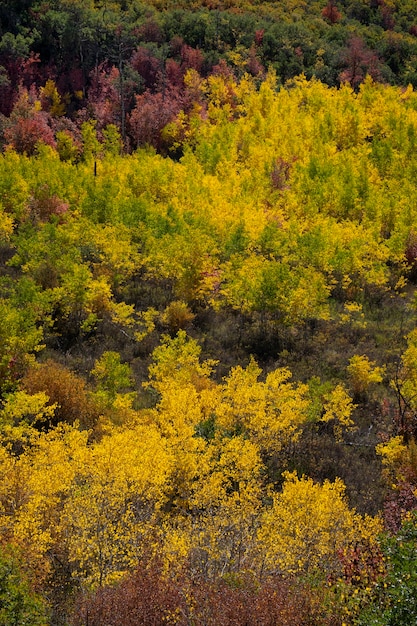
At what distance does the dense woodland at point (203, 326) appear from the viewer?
1970 cm

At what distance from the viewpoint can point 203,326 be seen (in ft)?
154

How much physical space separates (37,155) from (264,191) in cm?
3336

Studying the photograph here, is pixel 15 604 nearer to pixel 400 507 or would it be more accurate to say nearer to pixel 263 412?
pixel 400 507

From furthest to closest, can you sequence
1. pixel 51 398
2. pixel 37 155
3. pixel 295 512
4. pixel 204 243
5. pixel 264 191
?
pixel 37 155, pixel 264 191, pixel 204 243, pixel 51 398, pixel 295 512

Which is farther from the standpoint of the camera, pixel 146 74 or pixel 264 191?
pixel 146 74

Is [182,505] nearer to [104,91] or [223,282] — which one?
[223,282]

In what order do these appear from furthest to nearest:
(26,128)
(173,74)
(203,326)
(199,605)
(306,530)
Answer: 1. (173,74)
2. (26,128)
3. (203,326)
4. (306,530)
5. (199,605)

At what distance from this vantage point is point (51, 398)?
3259 centimetres

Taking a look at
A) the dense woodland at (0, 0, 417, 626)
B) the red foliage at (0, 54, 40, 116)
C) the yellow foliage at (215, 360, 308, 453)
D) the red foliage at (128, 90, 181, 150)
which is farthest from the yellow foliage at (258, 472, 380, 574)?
the red foliage at (0, 54, 40, 116)

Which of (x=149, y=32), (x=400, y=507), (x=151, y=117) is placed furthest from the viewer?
(x=149, y=32)

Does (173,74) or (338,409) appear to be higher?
(173,74)

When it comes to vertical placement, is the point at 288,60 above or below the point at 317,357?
above

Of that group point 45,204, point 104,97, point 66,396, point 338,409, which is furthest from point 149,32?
point 338,409

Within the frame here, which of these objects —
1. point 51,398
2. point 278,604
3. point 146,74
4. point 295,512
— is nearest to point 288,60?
point 146,74
